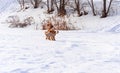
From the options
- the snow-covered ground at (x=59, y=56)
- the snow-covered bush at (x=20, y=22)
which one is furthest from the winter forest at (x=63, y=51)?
the snow-covered bush at (x=20, y=22)

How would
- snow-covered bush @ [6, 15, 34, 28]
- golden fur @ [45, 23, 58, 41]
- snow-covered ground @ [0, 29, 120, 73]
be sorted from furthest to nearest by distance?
snow-covered bush @ [6, 15, 34, 28]
golden fur @ [45, 23, 58, 41]
snow-covered ground @ [0, 29, 120, 73]

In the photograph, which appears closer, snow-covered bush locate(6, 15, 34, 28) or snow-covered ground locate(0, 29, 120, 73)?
snow-covered ground locate(0, 29, 120, 73)

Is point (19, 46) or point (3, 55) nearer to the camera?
point (3, 55)

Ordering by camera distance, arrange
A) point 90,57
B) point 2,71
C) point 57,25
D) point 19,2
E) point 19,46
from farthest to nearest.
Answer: point 19,2 < point 57,25 < point 19,46 < point 90,57 < point 2,71

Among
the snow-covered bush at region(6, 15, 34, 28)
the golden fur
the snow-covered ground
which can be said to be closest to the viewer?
the snow-covered ground

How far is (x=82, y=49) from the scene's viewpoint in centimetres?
715

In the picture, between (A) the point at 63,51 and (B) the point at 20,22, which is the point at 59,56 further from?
(B) the point at 20,22

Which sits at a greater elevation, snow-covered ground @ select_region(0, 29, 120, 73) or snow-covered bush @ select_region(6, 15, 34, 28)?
snow-covered bush @ select_region(6, 15, 34, 28)

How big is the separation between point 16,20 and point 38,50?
10178mm

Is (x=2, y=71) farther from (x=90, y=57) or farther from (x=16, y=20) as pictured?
(x=16, y=20)

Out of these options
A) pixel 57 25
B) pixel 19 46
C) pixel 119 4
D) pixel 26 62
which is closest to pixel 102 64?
pixel 26 62

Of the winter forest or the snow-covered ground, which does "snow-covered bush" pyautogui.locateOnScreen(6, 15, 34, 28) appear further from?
the snow-covered ground


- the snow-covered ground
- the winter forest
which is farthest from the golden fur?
the snow-covered ground

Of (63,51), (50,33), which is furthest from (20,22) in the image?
(63,51)
